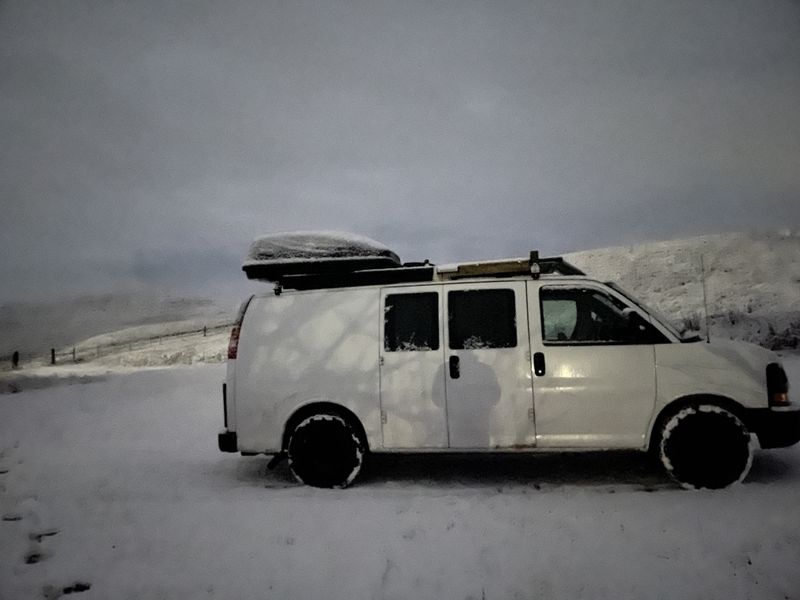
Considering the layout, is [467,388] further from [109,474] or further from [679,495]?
[109,474]

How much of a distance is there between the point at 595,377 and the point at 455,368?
1.38m

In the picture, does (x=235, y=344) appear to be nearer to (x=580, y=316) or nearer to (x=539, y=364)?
(x=539, y=364)

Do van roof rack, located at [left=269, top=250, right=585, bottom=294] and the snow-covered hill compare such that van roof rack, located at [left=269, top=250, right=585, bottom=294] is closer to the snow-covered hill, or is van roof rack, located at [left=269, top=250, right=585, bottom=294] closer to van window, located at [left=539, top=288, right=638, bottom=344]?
van window, located at [left=539, top=288, right=638, bottom=344]

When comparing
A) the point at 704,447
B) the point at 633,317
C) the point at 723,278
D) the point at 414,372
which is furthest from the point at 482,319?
the point at 723,278

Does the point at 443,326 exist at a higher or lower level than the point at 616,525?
higher

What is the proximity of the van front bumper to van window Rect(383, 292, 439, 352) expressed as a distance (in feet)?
10.3

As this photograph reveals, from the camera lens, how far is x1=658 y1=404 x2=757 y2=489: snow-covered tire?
461 centimetres

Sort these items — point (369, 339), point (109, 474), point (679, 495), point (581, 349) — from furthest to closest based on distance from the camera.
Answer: point (109, 474) < point (369, 339) < point (581, 349) < point (679, 495)

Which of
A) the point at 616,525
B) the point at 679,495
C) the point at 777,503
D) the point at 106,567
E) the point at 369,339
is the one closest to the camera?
the point at 106,567

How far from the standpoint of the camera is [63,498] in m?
5.29

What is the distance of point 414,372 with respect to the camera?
5102mm

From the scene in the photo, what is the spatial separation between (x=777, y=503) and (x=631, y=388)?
1.46 m

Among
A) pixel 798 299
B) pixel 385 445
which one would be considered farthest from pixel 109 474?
pixel 798 299

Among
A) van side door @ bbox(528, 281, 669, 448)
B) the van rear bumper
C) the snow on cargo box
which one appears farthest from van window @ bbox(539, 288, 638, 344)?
the van rear bumper
